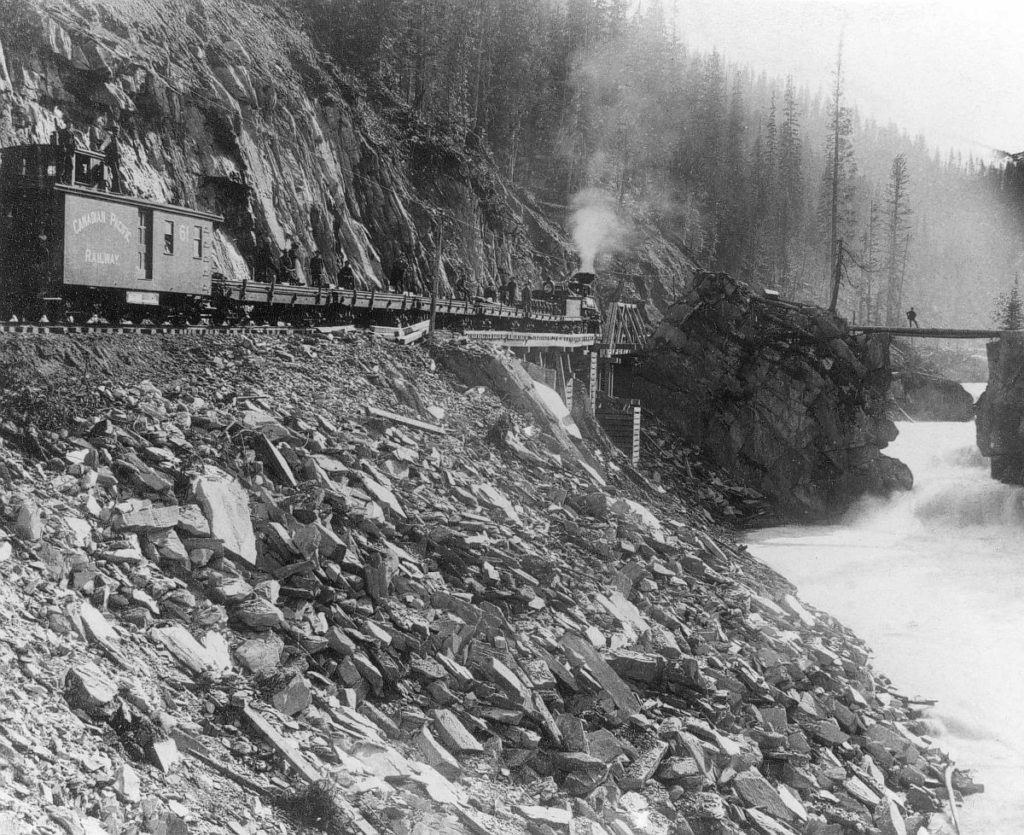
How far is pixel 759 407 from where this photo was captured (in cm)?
3859

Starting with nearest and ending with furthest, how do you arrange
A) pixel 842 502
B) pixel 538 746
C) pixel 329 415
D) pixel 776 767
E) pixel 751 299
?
1. pixel 538 746
2. pixel 776 767
3. pixel 329 415
4. pixel 842 502
5. pixel 751 299

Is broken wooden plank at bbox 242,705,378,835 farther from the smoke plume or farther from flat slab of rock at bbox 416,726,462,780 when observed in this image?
the smoke plume

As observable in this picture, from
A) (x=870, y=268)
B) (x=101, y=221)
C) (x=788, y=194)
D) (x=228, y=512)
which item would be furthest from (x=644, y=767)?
(x=788, y=194)

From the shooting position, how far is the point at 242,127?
31297 mm

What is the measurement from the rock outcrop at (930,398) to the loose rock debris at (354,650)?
148 ft

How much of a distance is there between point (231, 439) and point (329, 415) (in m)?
3.31

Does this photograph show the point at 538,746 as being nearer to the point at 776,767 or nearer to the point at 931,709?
the point at 776,767

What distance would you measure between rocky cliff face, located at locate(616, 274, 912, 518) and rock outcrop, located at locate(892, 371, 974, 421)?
56.1 ft

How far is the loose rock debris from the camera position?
7.26 m

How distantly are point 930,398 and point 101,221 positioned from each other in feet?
182

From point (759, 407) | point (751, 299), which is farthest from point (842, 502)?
point (751, 299)

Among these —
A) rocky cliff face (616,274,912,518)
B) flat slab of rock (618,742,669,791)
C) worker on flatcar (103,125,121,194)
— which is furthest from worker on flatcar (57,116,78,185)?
rocky cliff face (616,274,912,518)

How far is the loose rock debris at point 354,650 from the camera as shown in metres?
7.26

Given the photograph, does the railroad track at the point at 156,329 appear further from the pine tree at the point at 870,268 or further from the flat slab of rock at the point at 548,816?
the pine tree at the point at 870,268
